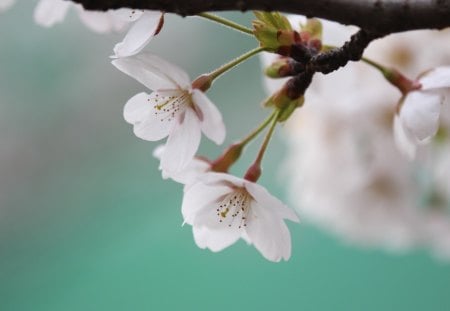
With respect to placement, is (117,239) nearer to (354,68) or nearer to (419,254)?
(419,254)

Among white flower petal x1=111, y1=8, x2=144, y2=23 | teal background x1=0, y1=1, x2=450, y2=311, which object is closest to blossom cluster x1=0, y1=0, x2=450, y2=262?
white flower petal x1=111, y1=8, x2=144, y2=23

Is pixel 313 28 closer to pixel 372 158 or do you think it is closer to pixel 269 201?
pixel 269 201

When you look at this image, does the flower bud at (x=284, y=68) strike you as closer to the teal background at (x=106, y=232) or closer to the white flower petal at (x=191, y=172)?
the white flower petal at (x=191, y=172)

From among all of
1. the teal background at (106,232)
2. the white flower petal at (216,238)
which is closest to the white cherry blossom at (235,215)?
the white flower petal at (216,238)

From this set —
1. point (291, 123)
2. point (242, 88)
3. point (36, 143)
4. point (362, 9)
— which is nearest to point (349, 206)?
point (291, 123)

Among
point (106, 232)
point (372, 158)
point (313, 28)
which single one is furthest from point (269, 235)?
point (106, 232)

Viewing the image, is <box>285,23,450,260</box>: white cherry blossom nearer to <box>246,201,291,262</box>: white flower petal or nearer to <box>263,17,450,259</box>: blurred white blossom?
<box>263,17,450,259</box>: blurred white blossom
